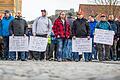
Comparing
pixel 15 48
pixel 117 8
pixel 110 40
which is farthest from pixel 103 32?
pixel 117 8

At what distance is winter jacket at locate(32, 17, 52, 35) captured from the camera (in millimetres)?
15289

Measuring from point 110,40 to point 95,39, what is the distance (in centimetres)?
57

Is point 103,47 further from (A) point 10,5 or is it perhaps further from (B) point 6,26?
(A) point 10,5

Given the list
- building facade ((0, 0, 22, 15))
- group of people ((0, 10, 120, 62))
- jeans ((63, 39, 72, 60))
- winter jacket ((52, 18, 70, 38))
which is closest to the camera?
winter jacket ((52, 18, 70, 38))

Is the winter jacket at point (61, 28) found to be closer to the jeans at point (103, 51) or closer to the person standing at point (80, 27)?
the person standing at point (80, 27)

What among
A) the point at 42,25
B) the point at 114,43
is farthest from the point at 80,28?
the point at 114,43

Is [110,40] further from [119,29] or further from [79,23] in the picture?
[79,23]

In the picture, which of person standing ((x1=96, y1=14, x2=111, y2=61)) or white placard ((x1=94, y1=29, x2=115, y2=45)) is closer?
person standing ((x1=96, y1=14, x2=111, y2=61))

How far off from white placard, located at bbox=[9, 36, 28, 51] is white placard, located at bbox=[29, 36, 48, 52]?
0.21 m

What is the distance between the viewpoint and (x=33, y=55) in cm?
1591

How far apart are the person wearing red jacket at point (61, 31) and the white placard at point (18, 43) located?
1.46 metres

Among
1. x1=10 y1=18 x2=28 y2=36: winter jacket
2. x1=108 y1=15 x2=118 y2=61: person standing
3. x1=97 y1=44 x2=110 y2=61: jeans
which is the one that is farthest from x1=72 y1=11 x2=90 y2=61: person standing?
x1=10 y1=18 x2=28 y2=36: winter jacket

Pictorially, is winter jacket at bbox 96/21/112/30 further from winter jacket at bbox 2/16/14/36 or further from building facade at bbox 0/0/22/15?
building facade at bbox 0/0/22/15

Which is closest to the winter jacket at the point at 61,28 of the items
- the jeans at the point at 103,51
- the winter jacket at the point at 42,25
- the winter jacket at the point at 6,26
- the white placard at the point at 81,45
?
the winter jacket at the point at 42,25
